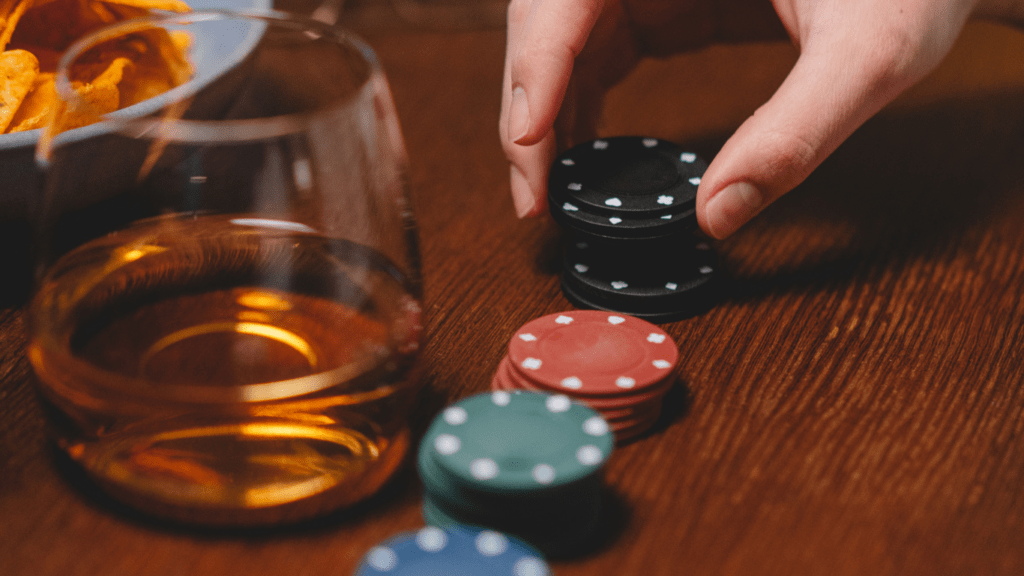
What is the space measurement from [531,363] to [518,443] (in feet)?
0.39

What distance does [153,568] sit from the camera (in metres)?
0.53

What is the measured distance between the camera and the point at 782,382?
71 centimetres

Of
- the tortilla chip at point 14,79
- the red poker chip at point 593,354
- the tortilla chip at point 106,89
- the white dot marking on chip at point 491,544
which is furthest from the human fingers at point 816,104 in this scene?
the tortilla chip at point 14,79

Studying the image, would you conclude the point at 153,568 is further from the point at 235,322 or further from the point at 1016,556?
the point at 1016,556

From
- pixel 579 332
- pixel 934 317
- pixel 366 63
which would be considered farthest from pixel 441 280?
pixel 934 317

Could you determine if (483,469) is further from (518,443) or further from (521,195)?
(521,195)

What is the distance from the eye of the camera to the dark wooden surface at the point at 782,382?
551mm

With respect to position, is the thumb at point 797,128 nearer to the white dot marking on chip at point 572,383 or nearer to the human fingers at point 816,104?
the human fingers at point 816,104

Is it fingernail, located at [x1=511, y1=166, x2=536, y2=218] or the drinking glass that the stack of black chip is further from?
the drinking glass

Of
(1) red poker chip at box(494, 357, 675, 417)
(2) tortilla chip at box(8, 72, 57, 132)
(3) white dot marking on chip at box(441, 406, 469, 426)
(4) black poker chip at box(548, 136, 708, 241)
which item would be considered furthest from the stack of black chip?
(2) tortilla chip at box(8, 72, 57, 132)

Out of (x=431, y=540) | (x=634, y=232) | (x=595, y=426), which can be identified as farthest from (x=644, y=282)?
(x=431, y=540)

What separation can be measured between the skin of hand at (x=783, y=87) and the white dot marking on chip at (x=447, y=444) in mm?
347

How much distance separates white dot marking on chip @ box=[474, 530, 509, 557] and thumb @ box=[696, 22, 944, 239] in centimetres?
38

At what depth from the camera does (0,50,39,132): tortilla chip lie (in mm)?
790
